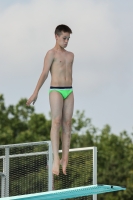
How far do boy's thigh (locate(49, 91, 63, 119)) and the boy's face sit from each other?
0.63 meters

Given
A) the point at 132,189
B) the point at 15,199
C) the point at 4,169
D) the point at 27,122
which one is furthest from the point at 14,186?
the point at 27,122

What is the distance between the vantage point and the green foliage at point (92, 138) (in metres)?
39.9

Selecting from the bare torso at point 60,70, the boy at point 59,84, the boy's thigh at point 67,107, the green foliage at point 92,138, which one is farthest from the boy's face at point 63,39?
the green foliage at point 92,138

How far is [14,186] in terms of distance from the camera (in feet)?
34.9

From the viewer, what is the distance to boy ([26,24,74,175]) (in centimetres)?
762

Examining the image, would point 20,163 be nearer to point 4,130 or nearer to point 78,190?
point 78,190

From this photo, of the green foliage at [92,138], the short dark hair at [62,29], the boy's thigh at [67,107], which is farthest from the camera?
the green foliage at [92,138]

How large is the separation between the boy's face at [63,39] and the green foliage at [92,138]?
105 feet

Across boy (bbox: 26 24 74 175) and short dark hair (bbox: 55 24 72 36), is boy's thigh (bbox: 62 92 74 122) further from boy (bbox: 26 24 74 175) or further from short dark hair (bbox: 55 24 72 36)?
short dark hair (bbox: 55 24 72 36)

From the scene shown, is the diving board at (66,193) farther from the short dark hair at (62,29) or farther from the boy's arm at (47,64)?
the short dark hair at (62,29)

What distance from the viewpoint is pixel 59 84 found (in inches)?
302

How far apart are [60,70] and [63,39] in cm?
40

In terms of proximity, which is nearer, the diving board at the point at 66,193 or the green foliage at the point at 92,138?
the diving board at the point at 66,193

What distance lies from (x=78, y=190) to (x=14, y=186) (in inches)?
111
